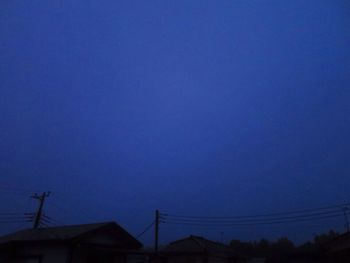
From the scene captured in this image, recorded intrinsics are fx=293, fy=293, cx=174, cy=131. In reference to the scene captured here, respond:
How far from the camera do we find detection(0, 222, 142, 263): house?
765 inches

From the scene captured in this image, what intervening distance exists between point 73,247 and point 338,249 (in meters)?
24.9

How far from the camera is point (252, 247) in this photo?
6500 centimetres

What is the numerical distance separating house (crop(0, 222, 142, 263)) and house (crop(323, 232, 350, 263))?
1915 centimetres

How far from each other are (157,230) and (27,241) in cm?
1342

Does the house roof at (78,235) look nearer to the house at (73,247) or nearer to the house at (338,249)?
the house at (73,247)

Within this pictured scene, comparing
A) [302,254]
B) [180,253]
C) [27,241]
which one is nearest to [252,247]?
[302,254]

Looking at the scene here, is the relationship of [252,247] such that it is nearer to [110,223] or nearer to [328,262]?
[328,262]

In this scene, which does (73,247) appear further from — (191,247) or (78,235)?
(191,247)

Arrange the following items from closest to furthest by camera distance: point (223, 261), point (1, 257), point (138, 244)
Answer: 1. point (1, 257)
2. point (138, 244)
3. point (223, 261)

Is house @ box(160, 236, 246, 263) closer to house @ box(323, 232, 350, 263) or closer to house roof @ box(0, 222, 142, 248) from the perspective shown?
house roof @ box(0, 222, 142, 248)

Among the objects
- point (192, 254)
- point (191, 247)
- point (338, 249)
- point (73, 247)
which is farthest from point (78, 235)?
point (338, 249)

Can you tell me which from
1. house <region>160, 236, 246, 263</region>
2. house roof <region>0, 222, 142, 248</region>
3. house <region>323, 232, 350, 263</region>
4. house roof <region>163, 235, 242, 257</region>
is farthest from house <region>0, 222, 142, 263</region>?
house <region>323, 232, 350, 263</region>

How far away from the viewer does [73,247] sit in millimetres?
19344

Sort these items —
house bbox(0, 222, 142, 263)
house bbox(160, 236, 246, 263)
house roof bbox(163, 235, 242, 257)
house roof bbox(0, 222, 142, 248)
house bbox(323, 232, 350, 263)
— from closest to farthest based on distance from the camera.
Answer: house bbox(0, 222, 142, 263)
house roof bbox(0, 222, 142, 248)
house bbox(323, 232, 350, 263)
house bbox(160, 236, 246, 263)
house roof bbox(163, 235, 242, 257)
